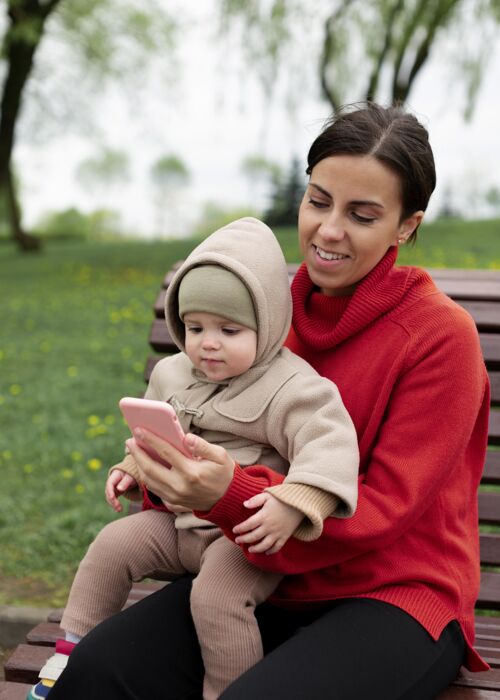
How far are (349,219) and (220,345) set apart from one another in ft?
1.28

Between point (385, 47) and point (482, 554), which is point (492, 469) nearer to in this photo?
point (482, 554)

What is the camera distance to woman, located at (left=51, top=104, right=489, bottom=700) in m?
1.91

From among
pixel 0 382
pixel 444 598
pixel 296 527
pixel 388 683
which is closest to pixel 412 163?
pixel 296 527

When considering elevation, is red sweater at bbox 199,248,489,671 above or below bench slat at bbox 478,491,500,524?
above

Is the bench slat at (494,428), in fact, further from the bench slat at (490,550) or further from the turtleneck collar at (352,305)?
the turtleneck collar at (352,305)

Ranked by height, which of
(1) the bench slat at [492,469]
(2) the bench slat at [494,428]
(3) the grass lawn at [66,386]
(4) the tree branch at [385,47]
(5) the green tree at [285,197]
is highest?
(2) the bench slat at [494,428]

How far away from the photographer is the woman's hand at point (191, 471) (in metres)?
1.77

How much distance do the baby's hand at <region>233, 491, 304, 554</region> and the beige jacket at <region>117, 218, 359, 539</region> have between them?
3cm

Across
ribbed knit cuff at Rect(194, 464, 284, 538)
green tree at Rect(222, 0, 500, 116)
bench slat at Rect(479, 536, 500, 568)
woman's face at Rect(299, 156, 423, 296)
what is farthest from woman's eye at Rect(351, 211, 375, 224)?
green tree at Rect(222, 0, 500, 116)

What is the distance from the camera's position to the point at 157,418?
1.75m

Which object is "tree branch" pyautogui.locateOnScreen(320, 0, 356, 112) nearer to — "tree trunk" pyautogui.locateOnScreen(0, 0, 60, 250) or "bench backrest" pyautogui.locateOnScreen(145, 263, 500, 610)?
"tree trunk" pyautogui.locateOnScreen(0, 0, 60, 250)

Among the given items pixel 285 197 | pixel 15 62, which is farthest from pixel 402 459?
pixel 285 197

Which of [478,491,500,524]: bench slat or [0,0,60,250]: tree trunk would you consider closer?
[478,491,500,524]: bench slat

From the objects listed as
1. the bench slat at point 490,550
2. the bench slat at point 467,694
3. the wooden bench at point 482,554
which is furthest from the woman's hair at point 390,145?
the bench slat at point 490,550
